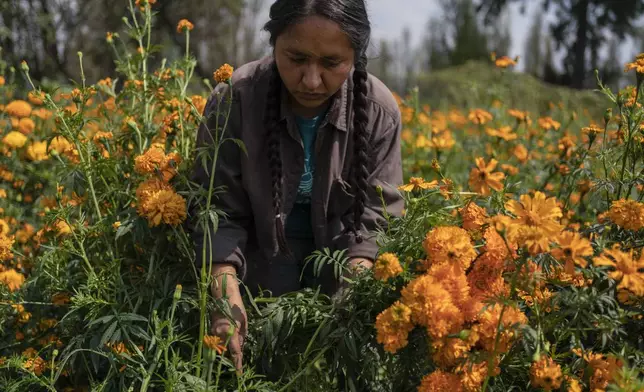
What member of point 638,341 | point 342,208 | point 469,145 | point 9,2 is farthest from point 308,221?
point 9,2

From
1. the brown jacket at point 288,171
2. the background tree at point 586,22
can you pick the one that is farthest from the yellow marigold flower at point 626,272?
the background tree at point 586,22

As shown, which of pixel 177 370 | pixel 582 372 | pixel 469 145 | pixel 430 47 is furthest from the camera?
pixel 430 47

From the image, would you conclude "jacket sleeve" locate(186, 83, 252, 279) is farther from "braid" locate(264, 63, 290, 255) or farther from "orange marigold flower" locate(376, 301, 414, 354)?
"orange marigold flower" locate(376, 301, 414, 354)

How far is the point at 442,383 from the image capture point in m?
1.33

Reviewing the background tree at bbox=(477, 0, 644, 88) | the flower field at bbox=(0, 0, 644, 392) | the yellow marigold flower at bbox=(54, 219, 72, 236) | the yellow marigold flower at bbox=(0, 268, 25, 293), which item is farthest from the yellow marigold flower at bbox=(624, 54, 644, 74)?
the background tree at bbox=(477, 0, 644, 88)

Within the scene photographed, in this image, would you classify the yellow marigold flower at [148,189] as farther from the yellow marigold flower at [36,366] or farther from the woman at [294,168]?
the yellow marigold flower at [36,366]

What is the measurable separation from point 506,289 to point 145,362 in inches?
32.6

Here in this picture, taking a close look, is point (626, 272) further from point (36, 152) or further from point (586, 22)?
point (586, 22)

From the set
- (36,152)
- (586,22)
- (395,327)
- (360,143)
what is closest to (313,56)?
(360,143)

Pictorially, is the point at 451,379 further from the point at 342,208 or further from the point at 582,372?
the point at 342,208

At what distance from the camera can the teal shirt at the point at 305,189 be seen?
→ 77.6 inches

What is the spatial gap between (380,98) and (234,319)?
78cm

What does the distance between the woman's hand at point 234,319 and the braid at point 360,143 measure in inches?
15.6

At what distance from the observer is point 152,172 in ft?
5.70
